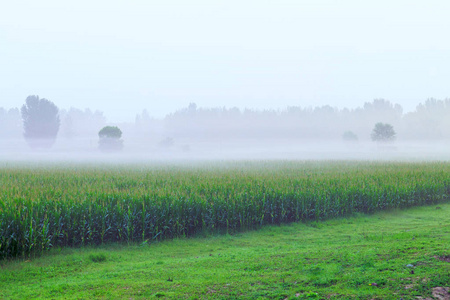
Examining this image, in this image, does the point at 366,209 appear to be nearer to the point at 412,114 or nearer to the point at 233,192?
the point at 233,192

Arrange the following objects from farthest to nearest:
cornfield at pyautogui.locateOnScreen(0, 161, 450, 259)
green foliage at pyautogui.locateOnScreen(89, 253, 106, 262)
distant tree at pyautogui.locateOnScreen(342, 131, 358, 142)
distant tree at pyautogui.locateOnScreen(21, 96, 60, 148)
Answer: distant tree at pyautogui.locateOnScreen(342, 131, 358, 142) → distant tree at pyautogui.locateOnScreen(21, 96, 60, 148) → cornfield at pyautogui.locateOnScreen(0, 161, 450, 259) → green foliage at pyautogui.locateOnScreen(89, 253, 106, 262)

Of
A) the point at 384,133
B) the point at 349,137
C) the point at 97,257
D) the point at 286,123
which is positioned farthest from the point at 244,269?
the point at 286,123

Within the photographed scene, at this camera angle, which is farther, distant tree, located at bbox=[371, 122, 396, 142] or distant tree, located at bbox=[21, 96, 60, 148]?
distant tree, located at bbox=[21, 96, 60, 148]

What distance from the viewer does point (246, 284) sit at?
655 cm

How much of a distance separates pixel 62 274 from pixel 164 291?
10.0ft

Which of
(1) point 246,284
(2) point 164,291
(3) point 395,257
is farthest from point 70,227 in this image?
(3) point 395,257

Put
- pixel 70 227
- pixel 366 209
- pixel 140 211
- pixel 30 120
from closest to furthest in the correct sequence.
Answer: pixel 70 227, pixel 140 211, pixel 366 209, pixel 30 120

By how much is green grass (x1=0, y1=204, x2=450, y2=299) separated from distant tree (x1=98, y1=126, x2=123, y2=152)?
267ft

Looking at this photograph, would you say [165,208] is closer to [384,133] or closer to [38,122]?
[384,133]

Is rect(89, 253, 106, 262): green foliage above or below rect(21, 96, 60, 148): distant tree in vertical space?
below

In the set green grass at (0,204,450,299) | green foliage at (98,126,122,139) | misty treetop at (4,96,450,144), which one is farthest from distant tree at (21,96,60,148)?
green grass at (0,204,450,299)

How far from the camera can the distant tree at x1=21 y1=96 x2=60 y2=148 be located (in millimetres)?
94062

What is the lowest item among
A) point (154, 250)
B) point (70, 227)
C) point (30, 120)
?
point (154, 250)

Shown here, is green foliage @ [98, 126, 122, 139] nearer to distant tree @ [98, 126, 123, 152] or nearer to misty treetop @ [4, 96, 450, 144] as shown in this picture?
distant tree @ [98, 126, 123, 152]
